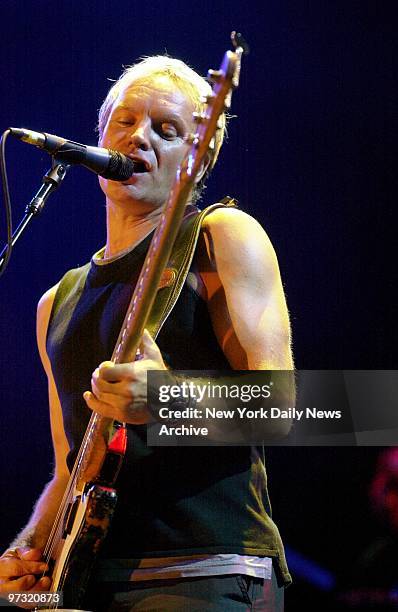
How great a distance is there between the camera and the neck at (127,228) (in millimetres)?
2166

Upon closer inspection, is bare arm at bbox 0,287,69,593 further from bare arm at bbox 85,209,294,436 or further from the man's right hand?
bare arm at bbox 85,209,294,436

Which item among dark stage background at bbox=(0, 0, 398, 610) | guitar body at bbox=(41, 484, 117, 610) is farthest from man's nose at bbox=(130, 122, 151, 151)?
dark stage background at bbox=(0, 0, 398, 610)

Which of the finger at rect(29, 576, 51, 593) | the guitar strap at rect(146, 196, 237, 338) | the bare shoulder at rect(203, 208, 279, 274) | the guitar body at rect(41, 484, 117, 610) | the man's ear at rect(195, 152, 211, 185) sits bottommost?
the finger at rect(29, 576, 51, 593)

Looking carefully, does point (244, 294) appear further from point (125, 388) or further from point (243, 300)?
point (125, 388)

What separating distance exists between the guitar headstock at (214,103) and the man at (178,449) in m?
0.36

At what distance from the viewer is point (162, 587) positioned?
1.64 metres

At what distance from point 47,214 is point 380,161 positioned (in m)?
1.54

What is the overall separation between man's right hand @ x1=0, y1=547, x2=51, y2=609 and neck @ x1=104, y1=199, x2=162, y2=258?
79cm

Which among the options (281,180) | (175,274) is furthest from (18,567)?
(281,180)

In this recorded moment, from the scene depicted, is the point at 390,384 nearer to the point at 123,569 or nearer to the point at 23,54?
the point at 123,569

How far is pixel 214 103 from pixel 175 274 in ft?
1.54

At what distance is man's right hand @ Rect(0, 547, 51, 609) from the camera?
177 cm

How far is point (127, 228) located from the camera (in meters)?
2.21

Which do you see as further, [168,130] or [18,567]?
[168,130]
